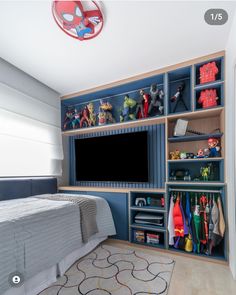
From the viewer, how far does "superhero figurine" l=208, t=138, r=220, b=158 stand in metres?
2.04

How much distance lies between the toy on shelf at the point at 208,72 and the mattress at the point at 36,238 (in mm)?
2182

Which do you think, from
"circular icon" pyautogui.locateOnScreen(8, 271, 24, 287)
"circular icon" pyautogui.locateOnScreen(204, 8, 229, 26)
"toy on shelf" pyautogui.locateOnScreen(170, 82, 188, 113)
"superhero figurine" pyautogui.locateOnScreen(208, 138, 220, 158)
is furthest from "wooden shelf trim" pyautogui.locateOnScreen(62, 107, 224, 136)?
"circular icon" pyautogui.locateOnScreen(8, 271, 24, 287)

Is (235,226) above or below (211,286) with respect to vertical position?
above

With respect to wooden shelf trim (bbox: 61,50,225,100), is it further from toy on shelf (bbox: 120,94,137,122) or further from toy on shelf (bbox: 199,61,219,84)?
toy on shelf (bbox: 120,94,137,122)

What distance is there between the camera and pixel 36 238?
1348mm

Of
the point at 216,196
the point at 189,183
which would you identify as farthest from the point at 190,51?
the point at 216,196

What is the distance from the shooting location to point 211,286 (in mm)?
1467

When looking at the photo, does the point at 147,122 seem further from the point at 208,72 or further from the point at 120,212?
the point at 120,212

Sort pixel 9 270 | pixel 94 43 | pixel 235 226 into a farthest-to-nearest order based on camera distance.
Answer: pixel 94 43 → pixel 235 226 → pixel 9 270

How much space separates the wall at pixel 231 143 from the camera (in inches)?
62.0

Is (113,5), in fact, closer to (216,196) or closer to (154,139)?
(154,139)

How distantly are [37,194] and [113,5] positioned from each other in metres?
2.56

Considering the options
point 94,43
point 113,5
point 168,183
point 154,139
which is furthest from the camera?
point 154,139

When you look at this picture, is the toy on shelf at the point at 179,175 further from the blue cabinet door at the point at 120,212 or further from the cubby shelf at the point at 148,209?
the blue cabinet door at the point at 120,212
